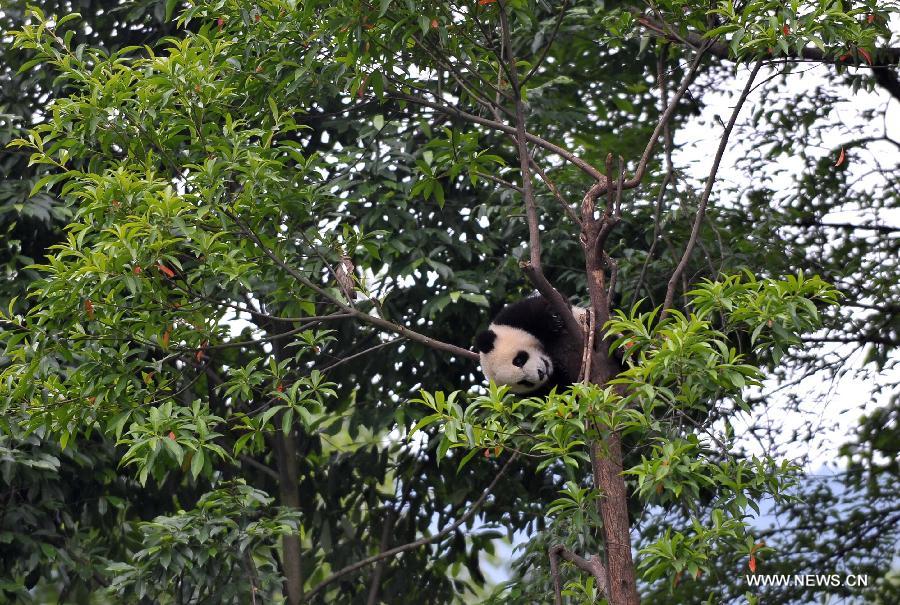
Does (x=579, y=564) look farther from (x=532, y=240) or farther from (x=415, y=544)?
(x=415, y=544)

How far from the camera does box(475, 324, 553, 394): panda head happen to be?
5410 mm

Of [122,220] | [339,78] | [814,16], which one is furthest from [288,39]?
[814,16]

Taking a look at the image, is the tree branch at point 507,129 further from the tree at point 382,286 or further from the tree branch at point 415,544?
the tree branch at point 415,544

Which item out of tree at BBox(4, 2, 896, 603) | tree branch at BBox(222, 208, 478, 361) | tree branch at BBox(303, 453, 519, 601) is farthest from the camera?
tree branch at BBox(303, 453, 519, 601)

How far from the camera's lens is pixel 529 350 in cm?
549

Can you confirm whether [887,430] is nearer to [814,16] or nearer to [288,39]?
[814,16]

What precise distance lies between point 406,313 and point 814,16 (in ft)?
12.7

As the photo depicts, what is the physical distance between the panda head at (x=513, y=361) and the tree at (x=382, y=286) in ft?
1.30

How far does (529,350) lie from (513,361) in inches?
4.8

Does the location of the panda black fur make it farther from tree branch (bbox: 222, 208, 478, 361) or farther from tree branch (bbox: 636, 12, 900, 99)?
tree branch (bbox: 636, 12, 900, 99)

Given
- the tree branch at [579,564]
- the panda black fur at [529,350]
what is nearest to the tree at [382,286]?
the tree branch at [579,564]

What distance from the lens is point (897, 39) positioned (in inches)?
292

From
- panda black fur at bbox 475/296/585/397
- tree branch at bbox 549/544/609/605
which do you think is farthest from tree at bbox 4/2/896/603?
panda black fur at bbox 475/296/585/397

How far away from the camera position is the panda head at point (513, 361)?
5.41 meters
